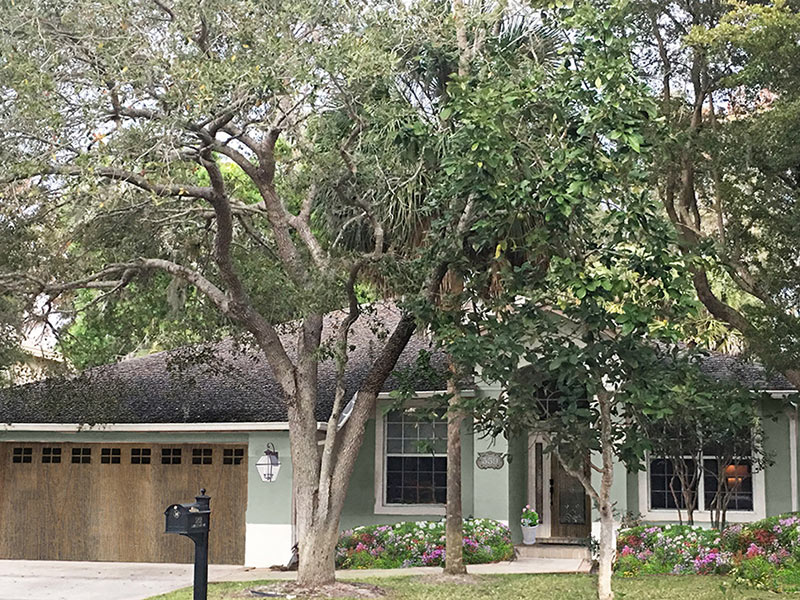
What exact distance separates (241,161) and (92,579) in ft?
22.8

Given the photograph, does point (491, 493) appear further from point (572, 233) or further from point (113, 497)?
point (572, 233)

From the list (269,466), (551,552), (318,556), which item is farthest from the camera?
(551,552)

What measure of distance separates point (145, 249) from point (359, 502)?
6.30m

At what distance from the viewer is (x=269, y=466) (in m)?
17.5

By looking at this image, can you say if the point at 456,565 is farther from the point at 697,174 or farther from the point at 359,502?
the point at 697,174

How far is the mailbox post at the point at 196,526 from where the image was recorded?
9.26 metres

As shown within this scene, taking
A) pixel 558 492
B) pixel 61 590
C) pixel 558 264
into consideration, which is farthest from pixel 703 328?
pixel 61 590

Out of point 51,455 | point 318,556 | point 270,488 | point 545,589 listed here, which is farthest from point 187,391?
point 545,589

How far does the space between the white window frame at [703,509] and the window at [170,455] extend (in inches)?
327

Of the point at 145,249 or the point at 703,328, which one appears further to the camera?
the point at 703,328

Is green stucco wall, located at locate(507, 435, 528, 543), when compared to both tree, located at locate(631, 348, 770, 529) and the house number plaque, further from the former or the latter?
tree, located at locate(631, 348, 770, 529)

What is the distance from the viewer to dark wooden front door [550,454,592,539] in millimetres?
19672

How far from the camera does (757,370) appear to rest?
61.0 feet

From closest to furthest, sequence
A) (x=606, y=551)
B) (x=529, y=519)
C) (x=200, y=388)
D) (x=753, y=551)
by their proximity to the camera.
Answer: (x=606, y=551), (x=753, y=551), (x=529, y=519), (x=200, y=388)
